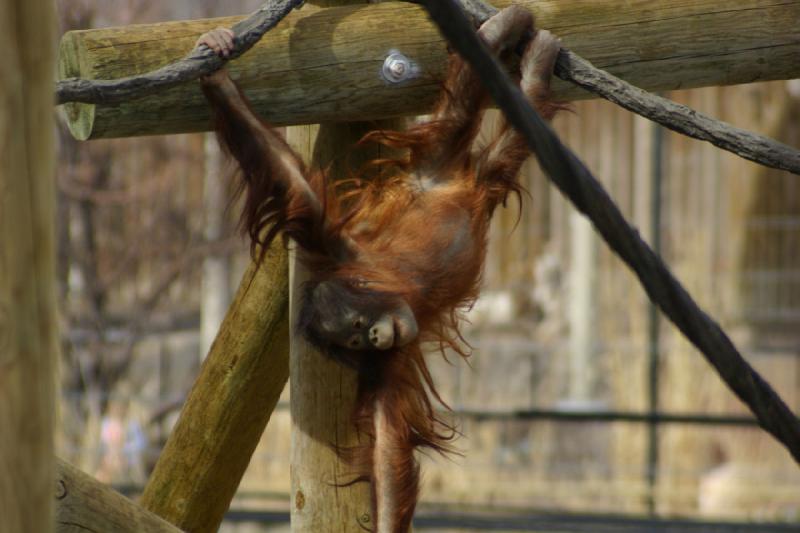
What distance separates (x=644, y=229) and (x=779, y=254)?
974 mm

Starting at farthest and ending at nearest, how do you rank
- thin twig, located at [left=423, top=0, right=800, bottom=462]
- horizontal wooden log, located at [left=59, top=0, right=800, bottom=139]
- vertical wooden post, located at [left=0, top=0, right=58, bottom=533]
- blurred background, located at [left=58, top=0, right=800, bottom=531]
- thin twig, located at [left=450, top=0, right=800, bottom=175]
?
blurred background, located at [left=58, top=0, right=800, bottom=531] < horizontal wooden log, located at [left=59, top=0, right=800, bottom=139] < thin twig, located at [left=450, top=0, right=800, bottom=175] < thin twig, located at [left=423, top=0, right=800, bottom=462] < vertical wooden post, located at [left=0, top=0, right=58, bottom=533]

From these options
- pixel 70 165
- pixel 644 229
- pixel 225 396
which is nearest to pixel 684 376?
pixel 644 229

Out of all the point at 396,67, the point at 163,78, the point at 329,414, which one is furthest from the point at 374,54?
the point at 329,414

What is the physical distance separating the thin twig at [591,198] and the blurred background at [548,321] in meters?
4.94

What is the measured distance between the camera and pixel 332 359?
261 cm

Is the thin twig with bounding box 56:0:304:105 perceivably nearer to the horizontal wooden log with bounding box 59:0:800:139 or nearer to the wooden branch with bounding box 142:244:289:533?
the horizontal wooden log with bounding box 59:0:800:139

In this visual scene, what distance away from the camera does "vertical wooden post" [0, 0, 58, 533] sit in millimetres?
1118

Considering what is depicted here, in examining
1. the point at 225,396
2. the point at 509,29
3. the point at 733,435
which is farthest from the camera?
the point at 733,435

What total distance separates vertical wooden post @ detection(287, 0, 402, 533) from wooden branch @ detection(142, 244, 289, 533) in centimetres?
18

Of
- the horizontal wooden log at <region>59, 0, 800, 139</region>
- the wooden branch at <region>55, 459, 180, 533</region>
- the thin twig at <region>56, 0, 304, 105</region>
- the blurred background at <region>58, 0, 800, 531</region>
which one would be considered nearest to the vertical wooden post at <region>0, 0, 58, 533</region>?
the wooden branch at <region>55, 459, 180, 533</region>

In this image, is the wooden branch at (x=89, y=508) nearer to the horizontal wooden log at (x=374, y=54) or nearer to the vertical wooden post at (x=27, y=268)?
the horizontal wooden log at (x=374, y=54)

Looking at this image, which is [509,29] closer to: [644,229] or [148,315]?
[148,315]

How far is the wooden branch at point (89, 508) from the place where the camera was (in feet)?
6.82

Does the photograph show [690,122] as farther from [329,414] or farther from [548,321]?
[548,321]
